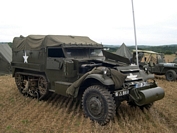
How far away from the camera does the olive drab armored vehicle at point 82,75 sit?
539 cm

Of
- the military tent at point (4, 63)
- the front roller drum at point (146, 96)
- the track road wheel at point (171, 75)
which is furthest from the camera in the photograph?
the military tent at point (4, 63)

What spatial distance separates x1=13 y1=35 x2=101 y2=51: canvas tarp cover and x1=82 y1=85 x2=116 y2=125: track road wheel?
1.90 metres

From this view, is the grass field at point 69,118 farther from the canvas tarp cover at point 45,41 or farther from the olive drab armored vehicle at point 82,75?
the canvas tarp cover at point 45,41

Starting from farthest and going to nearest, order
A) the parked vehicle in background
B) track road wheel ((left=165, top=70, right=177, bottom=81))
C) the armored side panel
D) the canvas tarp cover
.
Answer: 1. the parked vehicle in background
2. track road wheel ((left=165, top=70, right=177, bottom=81))
3. the armored side panel
4. the canvas tarp cover

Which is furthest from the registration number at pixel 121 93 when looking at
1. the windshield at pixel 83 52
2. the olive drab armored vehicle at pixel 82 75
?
the windshield at pixel 83 52

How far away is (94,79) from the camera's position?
581cm

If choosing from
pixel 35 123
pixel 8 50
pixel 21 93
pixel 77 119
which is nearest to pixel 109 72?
pixel 77 119

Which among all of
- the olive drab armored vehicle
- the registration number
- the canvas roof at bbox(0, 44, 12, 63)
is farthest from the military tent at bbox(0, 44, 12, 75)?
the registration number

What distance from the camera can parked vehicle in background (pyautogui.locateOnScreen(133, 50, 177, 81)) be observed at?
12.9 meters

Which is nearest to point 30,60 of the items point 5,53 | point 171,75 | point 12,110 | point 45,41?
point 45,41

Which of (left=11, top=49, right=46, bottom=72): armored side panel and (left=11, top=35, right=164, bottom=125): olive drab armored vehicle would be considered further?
(left=11, top=49, right=46, bottom=72): armored side panel

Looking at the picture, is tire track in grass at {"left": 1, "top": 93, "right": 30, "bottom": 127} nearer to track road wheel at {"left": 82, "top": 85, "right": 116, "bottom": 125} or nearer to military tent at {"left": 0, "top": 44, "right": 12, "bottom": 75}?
track road wheel at {"left": 82, "top": 85, "right": 116, "bottom": 125}

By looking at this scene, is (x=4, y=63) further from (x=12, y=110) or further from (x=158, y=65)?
(x=158, y=65)

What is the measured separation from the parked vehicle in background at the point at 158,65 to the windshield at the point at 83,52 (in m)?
5.68
